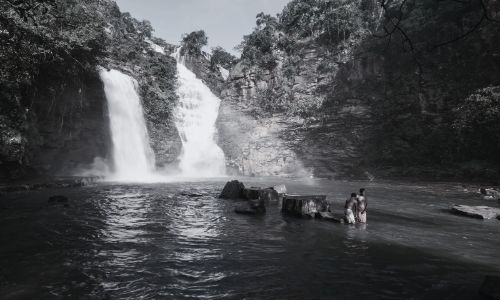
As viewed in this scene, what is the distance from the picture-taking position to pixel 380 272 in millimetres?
6840

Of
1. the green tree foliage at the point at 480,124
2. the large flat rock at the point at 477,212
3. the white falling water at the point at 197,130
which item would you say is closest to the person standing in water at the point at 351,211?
the large flat rock at the point at 477,212

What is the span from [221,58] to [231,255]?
54069mm

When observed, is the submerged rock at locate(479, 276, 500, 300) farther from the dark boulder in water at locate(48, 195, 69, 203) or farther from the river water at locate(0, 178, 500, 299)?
the dark boulder in water at locate(48, 195, 69, 203)

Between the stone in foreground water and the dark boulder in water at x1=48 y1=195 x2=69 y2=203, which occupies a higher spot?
the dark boulder in water at x1=48 y1=195 x2=69 y2=203

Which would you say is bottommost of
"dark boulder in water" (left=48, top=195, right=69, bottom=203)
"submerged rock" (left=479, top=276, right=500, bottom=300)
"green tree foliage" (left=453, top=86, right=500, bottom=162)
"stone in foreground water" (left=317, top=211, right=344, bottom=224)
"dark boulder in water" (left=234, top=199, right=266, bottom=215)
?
"submerged rock" (left=479, top=276, right=500, bottom=300)

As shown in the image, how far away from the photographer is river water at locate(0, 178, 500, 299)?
5.85m

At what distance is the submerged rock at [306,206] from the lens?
1269 cm

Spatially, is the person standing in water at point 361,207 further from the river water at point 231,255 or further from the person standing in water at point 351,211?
the river water at point 231,255

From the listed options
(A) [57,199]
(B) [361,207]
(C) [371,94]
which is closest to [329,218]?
(B) [361,207]

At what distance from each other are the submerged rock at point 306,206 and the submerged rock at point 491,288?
22.9 feet

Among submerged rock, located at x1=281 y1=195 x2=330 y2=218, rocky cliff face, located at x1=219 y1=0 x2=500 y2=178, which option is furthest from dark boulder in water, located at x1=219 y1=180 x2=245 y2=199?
rocky cliff face, located at x1=219 y1=0 x2=500 y2=178

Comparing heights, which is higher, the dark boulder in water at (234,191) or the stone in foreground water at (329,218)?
the dark boulder in water at (234,191)

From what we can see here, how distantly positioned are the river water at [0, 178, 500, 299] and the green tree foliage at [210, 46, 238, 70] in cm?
4551

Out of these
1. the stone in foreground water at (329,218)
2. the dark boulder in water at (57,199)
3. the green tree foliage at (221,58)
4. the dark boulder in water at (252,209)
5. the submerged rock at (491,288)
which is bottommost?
the submerged rock at (491,288)
